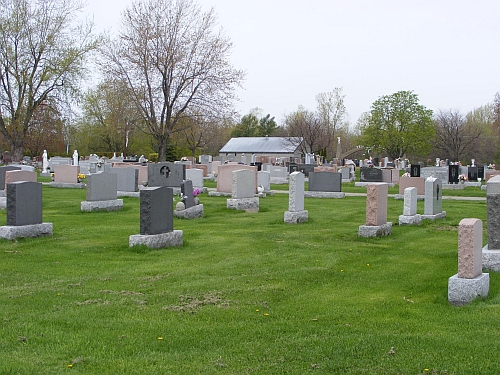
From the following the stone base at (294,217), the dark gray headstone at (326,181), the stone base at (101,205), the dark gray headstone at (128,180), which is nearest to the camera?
the stone base at (294,217)

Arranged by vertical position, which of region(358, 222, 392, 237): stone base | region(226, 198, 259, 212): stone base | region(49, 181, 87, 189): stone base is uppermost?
region(49, 181, 87, 189): stone base

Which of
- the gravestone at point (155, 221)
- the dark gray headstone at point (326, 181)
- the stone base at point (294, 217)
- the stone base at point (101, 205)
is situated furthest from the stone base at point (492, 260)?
the dark gray headstone at point (326, 181)

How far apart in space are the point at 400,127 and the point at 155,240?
58.2 metres

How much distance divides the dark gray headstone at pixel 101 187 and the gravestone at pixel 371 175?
55.8 feet

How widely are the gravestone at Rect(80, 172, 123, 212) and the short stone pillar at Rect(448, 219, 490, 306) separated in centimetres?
1192

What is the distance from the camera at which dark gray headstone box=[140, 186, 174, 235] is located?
10.7 meters

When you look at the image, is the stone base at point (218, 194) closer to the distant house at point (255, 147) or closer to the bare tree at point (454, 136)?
the bare tree at point (454, 136)

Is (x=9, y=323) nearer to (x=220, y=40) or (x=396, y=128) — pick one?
(x=220, y=40)

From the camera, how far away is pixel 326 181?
23969 mm

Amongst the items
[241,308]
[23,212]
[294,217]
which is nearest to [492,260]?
[241,308]

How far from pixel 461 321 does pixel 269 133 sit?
93.6m

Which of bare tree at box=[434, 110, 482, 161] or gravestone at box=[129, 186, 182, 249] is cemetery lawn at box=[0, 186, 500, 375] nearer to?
gravestone at box=[129, 186, 182, 249]

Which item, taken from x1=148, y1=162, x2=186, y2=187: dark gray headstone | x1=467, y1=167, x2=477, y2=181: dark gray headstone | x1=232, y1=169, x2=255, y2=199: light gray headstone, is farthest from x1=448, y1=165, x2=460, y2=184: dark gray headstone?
x1=232, y1=169, x2=255, y2=199: light gray headstone

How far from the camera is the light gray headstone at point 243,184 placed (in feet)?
59.2
